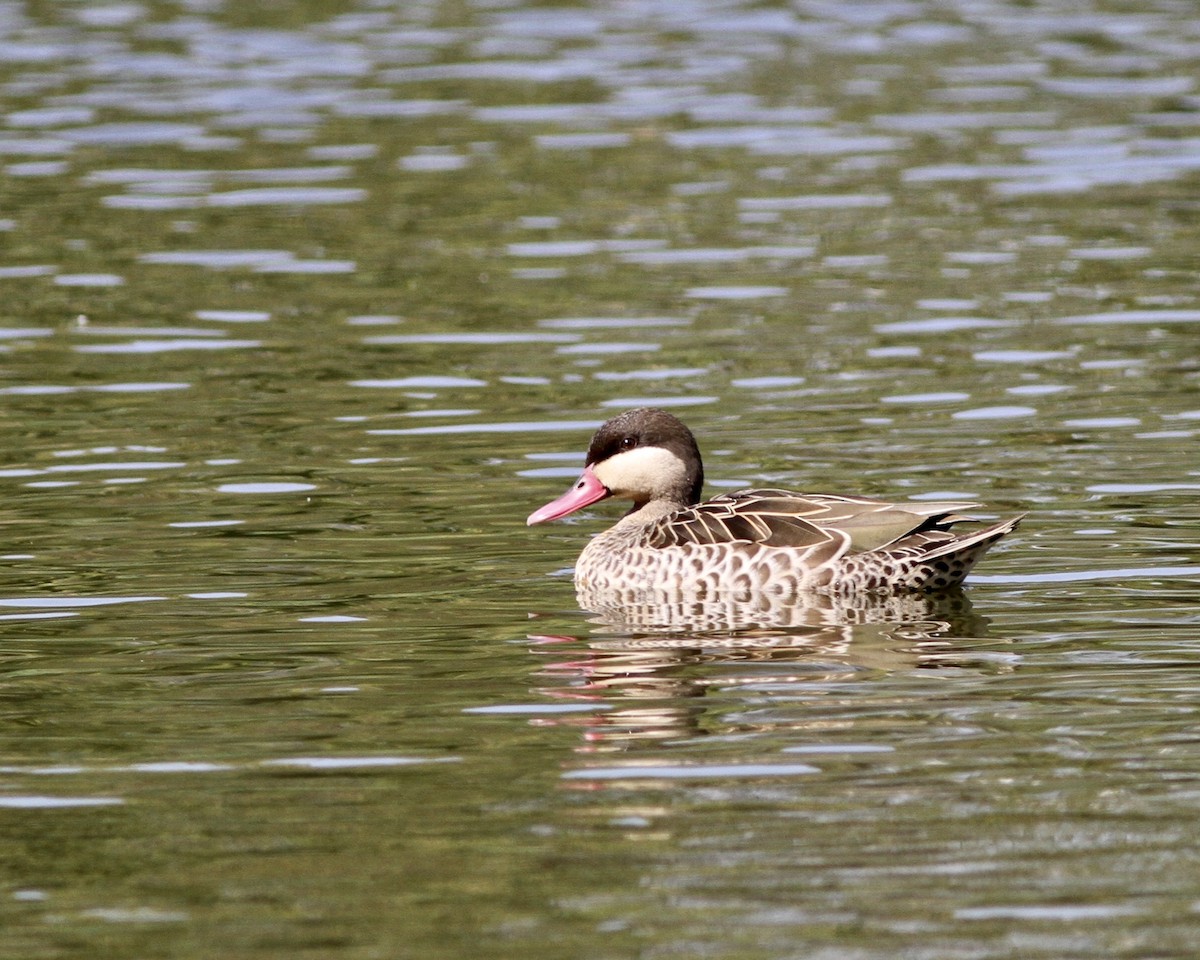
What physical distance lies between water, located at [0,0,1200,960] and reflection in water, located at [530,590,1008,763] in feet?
0.11

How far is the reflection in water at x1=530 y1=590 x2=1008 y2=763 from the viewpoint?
26.9 ft

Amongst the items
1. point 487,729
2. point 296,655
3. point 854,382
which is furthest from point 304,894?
point 854,382

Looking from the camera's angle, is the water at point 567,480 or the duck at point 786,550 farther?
the duck at point 786,550

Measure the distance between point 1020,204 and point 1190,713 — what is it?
12.3m

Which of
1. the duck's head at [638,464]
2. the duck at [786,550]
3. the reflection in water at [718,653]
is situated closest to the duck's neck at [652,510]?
the duck's head at [638,464]

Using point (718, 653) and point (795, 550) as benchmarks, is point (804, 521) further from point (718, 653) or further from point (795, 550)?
point (718, 653)

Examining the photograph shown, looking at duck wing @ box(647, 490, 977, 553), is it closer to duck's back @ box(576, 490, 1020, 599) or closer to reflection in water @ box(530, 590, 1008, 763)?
duck's back @ box(576, 490, 1020, 599)

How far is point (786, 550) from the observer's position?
33.2 ft

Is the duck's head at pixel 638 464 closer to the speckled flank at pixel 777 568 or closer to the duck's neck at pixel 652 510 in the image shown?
the duck's neck at pixel 652 510

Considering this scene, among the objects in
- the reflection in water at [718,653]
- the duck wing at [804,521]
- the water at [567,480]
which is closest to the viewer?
the water at [567,480]

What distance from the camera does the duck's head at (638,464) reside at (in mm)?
10914

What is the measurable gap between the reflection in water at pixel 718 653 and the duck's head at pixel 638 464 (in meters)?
0.91

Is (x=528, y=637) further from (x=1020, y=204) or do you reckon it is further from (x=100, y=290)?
(x=1020, y=204)

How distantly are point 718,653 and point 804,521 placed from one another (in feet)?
3.71
